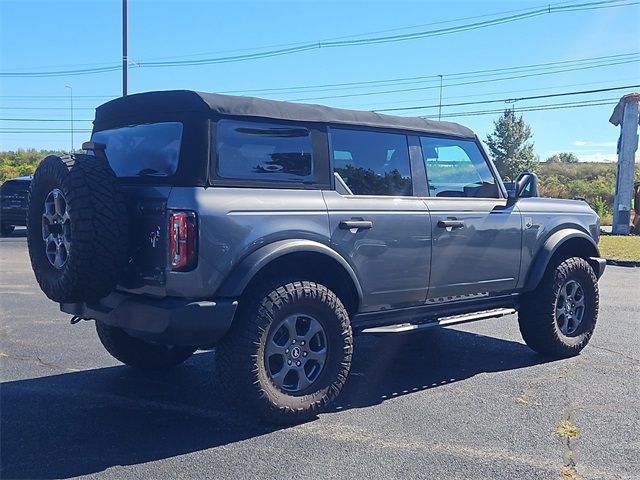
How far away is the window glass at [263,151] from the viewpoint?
404cm

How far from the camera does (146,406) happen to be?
438 cm

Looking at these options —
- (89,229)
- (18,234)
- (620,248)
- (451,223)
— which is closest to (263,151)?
(89,229)

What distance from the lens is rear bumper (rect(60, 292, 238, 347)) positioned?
368 cm

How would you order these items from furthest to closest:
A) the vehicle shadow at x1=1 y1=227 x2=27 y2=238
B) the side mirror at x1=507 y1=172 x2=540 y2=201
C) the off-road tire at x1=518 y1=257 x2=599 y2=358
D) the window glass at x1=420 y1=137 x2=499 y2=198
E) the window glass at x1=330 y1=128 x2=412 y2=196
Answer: the vehicle shadow at x1=1 y1=227 x2=27 y2=238, the off-road tire at x1=518 y1=257 x2=599 y2=358, the side mirror at x1=507 y1=172 x2=540 y2=201, the window glass at x1=420 y1=137 x2=499 y2=198, the window glass at x1=330 y1=128 x2=412 y2=196

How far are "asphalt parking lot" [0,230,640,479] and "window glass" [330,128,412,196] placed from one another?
59.7 inches

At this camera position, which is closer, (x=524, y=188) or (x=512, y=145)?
(x=524, y=188)

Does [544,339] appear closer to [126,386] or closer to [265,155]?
[265,155]

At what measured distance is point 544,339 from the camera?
5.74 metres

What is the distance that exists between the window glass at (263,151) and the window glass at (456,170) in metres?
1.23

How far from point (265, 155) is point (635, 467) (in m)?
2.83

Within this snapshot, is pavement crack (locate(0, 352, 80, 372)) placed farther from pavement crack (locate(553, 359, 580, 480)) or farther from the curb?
the curb

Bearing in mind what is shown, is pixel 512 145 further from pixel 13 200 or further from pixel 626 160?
pixel 13 200

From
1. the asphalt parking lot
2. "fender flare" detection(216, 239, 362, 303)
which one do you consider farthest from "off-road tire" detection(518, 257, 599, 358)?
"fender flare" detection(216, 239, 362, 303)

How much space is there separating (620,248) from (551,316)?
39.9 feet
